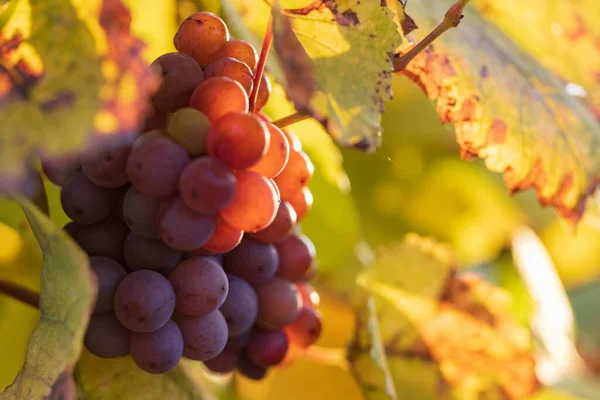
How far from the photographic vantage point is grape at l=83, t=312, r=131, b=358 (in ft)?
1.23

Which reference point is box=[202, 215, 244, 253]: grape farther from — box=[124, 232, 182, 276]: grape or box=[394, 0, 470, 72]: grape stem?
box=[394, 0, 470, 72]: grape stem

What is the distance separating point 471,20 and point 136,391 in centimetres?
41

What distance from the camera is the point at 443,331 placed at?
64 cm

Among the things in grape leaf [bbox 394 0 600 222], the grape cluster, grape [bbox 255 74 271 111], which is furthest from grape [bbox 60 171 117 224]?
grape leaf [bbox 394 0 600 222]

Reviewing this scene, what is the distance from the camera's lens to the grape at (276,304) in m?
0.44

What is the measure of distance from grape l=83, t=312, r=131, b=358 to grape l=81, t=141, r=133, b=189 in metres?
0.08

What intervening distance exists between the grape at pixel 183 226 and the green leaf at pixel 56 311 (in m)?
0.05

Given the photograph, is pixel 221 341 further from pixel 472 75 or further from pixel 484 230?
pixel 484 230

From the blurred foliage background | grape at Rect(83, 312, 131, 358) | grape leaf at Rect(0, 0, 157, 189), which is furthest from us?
the blurred foliage background

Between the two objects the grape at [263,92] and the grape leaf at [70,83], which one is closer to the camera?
the grape leaf at [70,83]

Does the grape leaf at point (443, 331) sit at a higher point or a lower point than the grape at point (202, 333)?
lower

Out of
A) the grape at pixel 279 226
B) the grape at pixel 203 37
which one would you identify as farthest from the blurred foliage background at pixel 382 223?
the grape at pixel 279 226

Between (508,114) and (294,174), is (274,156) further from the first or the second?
(508,114)

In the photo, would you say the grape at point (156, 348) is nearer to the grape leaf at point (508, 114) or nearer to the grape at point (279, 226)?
the grape at point (279, 226)
